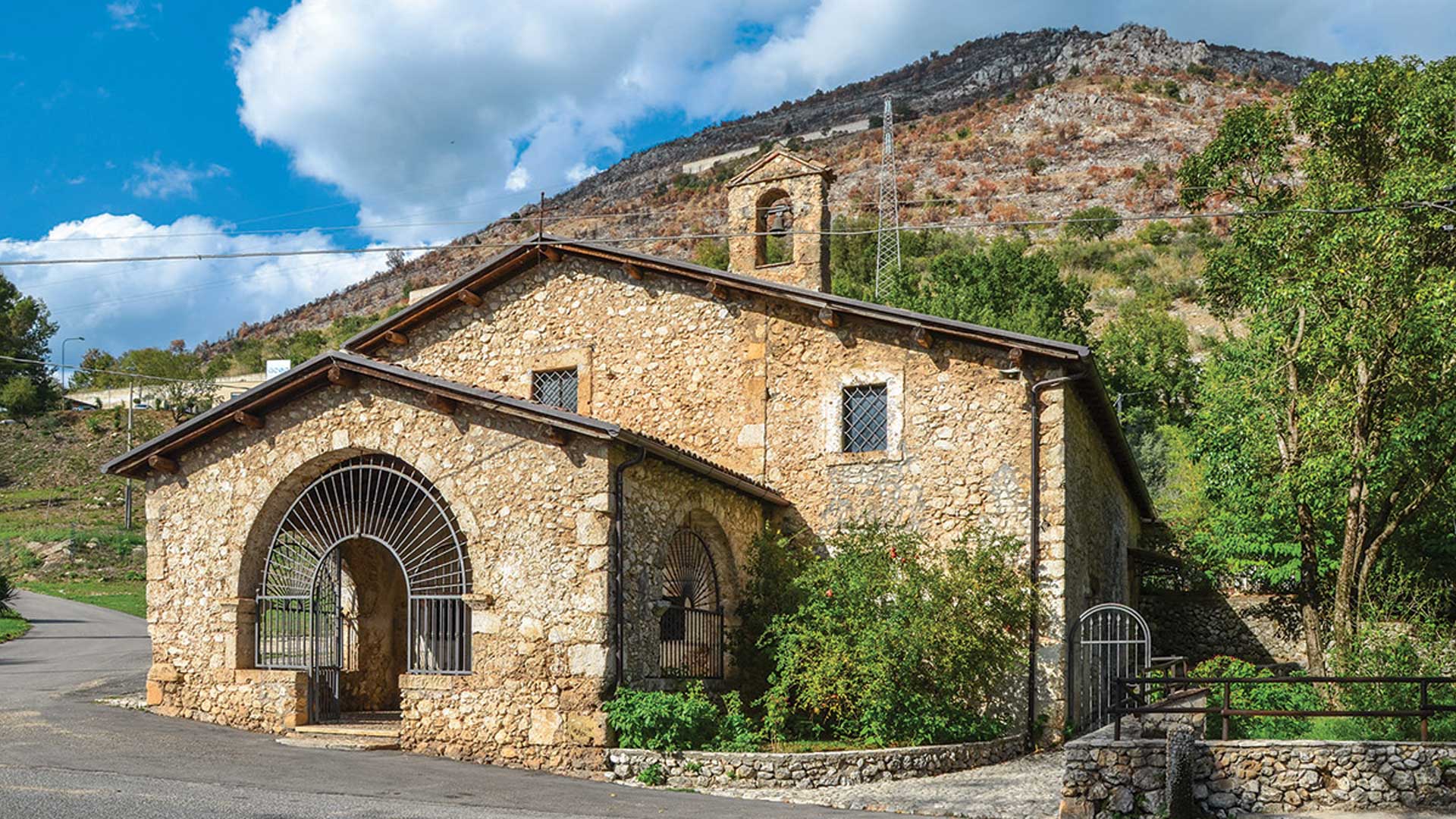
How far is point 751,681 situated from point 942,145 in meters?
75.1

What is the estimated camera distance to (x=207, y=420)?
16.1 m

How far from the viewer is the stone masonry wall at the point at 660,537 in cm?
1462

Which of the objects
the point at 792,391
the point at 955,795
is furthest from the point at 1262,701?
the point at 792,391

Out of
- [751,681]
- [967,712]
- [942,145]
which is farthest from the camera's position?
[942,145]

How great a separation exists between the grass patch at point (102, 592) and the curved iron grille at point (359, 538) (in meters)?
18.3

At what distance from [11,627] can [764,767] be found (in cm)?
2107

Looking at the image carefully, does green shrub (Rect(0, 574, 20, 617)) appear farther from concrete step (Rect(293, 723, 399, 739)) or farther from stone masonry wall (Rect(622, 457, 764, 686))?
stone masonry wall (Rect(622, 457, 764, 686))

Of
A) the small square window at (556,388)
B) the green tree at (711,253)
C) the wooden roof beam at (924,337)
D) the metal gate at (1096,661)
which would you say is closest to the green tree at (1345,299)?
the metal gate at (1096,661)

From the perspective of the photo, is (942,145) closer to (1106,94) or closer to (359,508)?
(1106,94)

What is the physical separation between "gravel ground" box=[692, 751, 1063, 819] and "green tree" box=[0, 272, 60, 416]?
5804 centimetres

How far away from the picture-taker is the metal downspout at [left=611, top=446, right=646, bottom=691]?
14.1 m

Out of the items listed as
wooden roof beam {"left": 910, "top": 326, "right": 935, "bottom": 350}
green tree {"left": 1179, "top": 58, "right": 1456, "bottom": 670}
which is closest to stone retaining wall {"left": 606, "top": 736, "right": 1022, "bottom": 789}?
wooden roof beam {"left": 910, "top": 326, "right": 935, "bottom": 350}

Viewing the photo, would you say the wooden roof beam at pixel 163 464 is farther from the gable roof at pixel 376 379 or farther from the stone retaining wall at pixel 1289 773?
the stone retaining wall at pixel 1289 773

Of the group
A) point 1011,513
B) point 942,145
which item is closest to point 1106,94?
point 942,145
